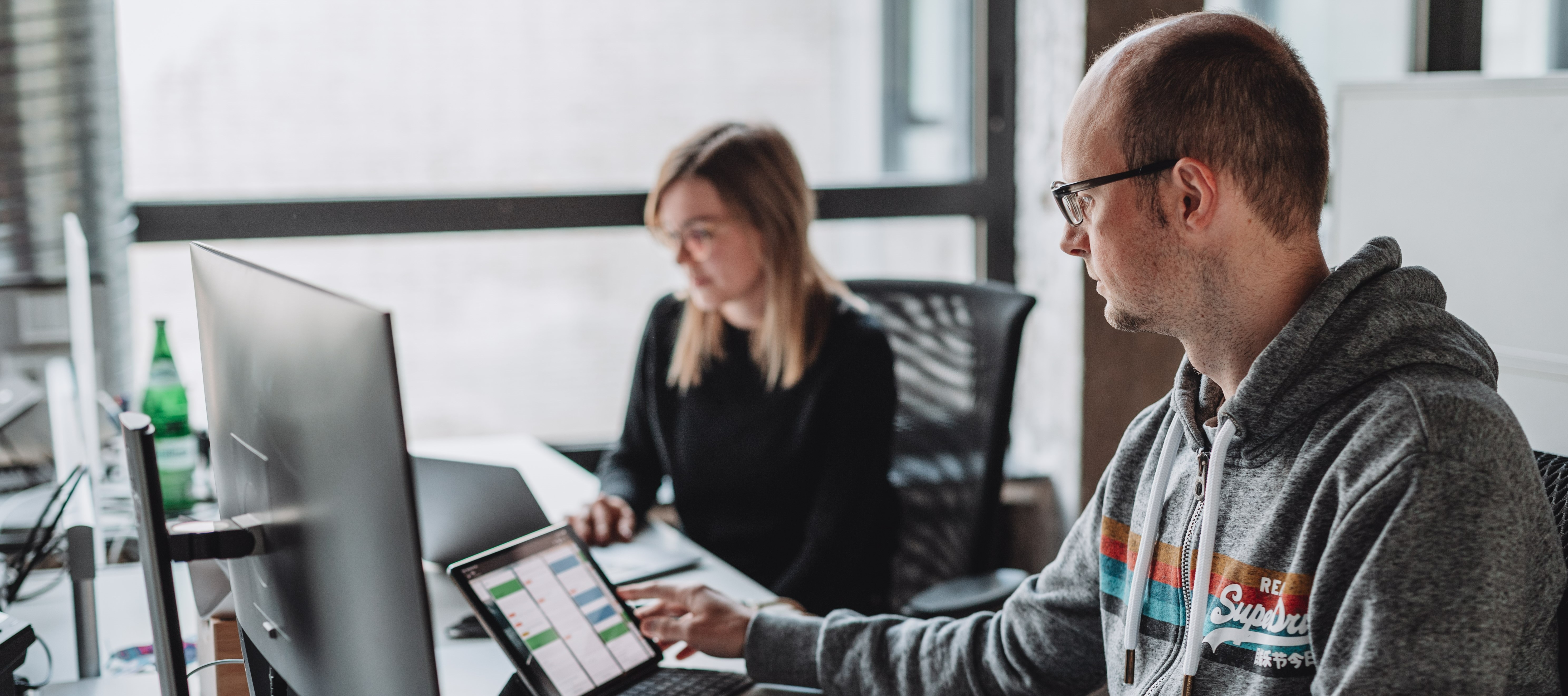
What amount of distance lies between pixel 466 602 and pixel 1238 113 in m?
0.94

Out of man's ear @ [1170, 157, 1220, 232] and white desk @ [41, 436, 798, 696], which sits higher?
man's ear @ [1170, 157, 1220, 232]

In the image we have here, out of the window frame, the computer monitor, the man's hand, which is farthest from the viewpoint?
the window frame

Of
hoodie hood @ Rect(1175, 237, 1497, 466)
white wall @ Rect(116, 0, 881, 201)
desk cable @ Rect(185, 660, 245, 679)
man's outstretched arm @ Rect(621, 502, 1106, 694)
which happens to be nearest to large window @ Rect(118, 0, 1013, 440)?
white wall @ Rect(116, 0, 881, 201)

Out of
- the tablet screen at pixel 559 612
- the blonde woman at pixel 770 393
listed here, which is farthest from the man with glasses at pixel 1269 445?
the blonde woman at pixel 770 393

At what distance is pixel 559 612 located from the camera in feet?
4.10

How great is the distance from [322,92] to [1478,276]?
217 centimetres

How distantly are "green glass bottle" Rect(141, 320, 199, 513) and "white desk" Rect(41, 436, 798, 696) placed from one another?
165 millimetres

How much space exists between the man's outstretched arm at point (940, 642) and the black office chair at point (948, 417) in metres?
0.50

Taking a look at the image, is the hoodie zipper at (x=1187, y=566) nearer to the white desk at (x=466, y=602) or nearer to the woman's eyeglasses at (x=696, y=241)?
the white desk at (x=466, y=602)

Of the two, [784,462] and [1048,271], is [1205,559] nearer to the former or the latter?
[784,462]

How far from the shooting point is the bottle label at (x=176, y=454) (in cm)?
187

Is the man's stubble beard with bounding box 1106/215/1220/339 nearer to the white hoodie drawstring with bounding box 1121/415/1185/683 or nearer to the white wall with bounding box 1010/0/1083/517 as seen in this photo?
the white hoodie drawstring with bounding box 1121/415/1185/683

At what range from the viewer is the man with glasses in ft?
2.61

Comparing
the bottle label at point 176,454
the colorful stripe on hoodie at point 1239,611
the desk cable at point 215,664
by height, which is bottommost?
the desk cable at point 215,664
